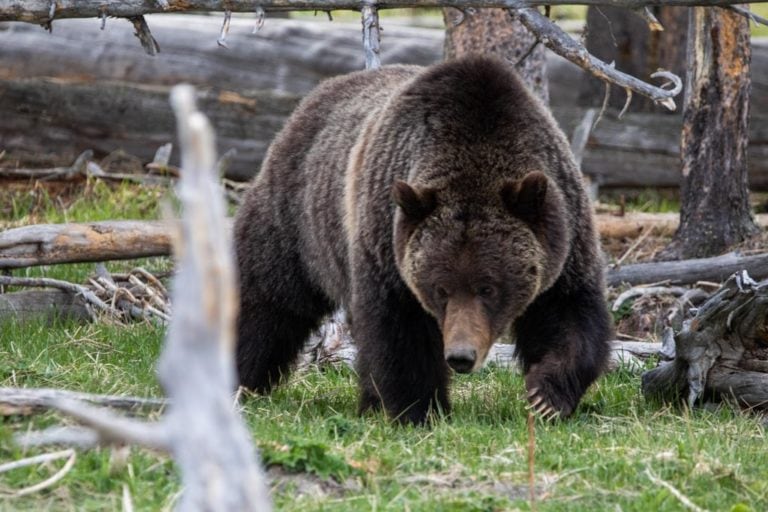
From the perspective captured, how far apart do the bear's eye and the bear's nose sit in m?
0.35

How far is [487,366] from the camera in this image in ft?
24.6

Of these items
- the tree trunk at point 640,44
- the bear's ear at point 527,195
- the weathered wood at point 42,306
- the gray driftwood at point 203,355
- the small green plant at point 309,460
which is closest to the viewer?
the gray driftwood at point 203,355

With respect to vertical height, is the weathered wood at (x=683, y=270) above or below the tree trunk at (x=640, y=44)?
below

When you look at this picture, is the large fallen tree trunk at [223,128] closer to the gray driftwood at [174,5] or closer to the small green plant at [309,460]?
the gray driftwood at [174,5]

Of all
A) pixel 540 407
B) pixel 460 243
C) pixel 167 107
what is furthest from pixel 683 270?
pixel 167 107

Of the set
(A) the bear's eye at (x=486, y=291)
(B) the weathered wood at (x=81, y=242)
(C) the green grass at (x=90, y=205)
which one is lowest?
(C) the green grass at (x=90, y=205)

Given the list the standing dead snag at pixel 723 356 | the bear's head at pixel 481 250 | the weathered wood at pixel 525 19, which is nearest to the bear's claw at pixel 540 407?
the bear's head at pixel 481 250

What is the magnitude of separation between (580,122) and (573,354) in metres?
6.05

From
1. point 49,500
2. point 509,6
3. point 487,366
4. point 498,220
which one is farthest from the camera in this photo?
point 487,366

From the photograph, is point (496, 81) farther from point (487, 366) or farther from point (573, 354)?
point (487, 366)

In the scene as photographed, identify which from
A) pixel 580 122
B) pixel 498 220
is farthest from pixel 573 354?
pixel 580 122

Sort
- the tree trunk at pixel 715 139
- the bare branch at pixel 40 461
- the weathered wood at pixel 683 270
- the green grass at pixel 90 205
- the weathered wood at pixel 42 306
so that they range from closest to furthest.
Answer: the bare branch at pixel 40 461 < the weathered wood at pixel 42 306 < the weathered wood at pixel 683 270 < the tree trunk at pixel 715 139 < the green grass at pixel 90 205

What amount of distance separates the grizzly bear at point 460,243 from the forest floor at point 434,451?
0.27 metres

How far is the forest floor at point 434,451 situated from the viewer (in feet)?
13.3
